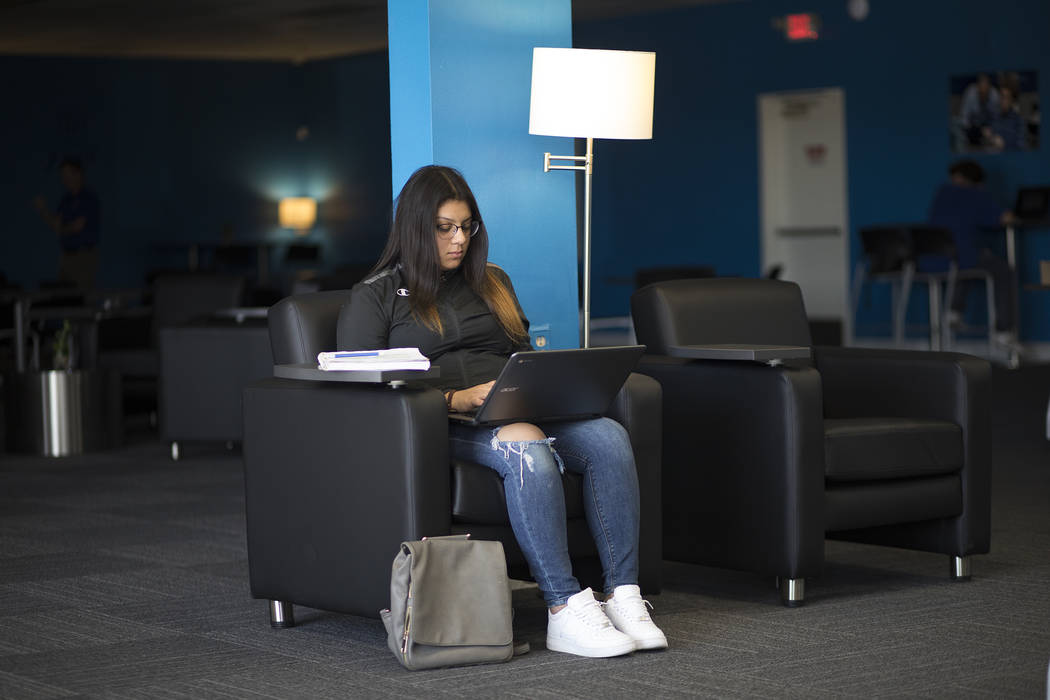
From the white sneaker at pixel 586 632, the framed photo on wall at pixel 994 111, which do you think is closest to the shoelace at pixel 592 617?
the white sneaker at pixel 586 632

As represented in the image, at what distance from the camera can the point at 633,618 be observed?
3279 millimetres

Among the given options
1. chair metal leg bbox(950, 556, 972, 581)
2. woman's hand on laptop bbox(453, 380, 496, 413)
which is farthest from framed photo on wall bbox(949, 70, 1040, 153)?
woman's hand on laptop bbox(453, 380, 496, 413)

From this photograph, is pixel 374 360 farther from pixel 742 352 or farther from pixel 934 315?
pixel 934 315

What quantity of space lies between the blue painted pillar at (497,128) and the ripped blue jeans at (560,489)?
100cm

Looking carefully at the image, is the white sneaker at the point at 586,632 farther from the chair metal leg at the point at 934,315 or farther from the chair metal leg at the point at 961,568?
the chair metal leg at the point at 934,315

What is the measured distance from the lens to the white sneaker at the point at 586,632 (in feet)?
10.5

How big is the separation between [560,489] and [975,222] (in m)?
8.17

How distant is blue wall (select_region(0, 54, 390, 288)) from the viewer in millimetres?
14461

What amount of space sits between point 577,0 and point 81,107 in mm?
Answer: 5444

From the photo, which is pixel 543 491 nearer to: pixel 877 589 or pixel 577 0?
pixel 877 589

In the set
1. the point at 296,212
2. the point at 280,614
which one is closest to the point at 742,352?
the point at 280,614

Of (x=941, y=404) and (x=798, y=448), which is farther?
(x=941, y=404)

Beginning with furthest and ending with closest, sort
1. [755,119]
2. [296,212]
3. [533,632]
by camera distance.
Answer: [296,212], [755,119], [533,632]

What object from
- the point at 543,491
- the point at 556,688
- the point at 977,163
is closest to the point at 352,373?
the point at 543,491
